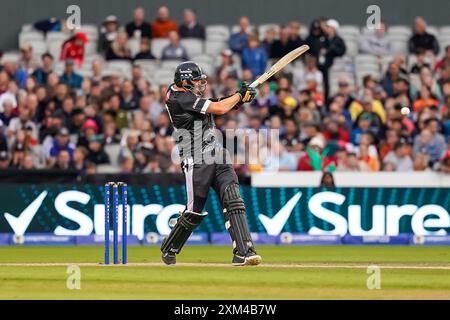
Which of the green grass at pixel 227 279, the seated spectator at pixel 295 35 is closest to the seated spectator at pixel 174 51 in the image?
the seated spectator at pixel 295 35

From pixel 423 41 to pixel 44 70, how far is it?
7.86 m

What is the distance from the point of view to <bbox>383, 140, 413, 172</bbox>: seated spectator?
23.5 metres

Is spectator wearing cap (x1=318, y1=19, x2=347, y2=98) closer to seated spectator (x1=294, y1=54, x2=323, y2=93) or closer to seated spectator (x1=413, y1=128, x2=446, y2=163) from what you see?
seated spectator (x1=294, y1=54, x2=323, y2=93)

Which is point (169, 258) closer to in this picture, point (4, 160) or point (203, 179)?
point (203, 179)

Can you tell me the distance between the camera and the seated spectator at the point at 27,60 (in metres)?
26.7

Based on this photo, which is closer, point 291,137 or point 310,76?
point 291,137

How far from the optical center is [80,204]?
71.2ft

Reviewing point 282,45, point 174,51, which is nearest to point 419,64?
point 282,45

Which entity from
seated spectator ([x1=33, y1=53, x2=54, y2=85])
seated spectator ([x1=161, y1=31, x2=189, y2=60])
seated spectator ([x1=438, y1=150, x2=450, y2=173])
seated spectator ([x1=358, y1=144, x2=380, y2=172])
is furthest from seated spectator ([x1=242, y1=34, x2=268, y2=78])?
seated spectator ([x1=438, y1=150, x2=450, y2=173])

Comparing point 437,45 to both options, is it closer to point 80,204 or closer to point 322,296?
point 80,204

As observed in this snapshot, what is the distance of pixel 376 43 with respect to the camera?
27344 mm

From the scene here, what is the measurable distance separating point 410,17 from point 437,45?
201 cm

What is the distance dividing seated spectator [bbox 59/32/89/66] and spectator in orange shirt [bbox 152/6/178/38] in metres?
1.64
